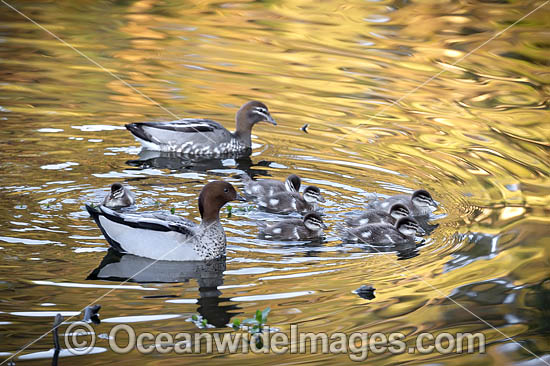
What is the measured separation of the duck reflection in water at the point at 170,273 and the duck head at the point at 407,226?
5.36 feet

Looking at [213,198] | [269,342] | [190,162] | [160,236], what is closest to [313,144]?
[190,162]

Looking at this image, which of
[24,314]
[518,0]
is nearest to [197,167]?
[24,314]

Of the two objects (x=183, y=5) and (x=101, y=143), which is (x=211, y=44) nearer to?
(x=183, y=5)

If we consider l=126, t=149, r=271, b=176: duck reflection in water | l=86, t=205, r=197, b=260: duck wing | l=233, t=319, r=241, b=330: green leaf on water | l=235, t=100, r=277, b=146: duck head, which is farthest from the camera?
l=235, t=100, r=277, b=146: duck head

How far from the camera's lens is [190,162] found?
10.2 meters

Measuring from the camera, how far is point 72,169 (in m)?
9.05

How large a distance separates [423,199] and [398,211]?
0.99 feet

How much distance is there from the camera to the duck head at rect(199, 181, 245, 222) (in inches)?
283

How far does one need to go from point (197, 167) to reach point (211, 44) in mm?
5052

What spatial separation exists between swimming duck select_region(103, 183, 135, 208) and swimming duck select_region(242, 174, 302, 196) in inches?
51.4

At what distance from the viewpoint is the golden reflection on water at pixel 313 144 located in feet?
20.2

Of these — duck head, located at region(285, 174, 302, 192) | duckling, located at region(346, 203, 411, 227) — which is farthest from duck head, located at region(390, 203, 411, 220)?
duck head, located at region(285, 174, 302, 192)

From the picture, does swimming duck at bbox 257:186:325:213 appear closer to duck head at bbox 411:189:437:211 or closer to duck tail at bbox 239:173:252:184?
duck tail at bbox 239:173:252:184

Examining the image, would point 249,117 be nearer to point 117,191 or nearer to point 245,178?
point 245,178
